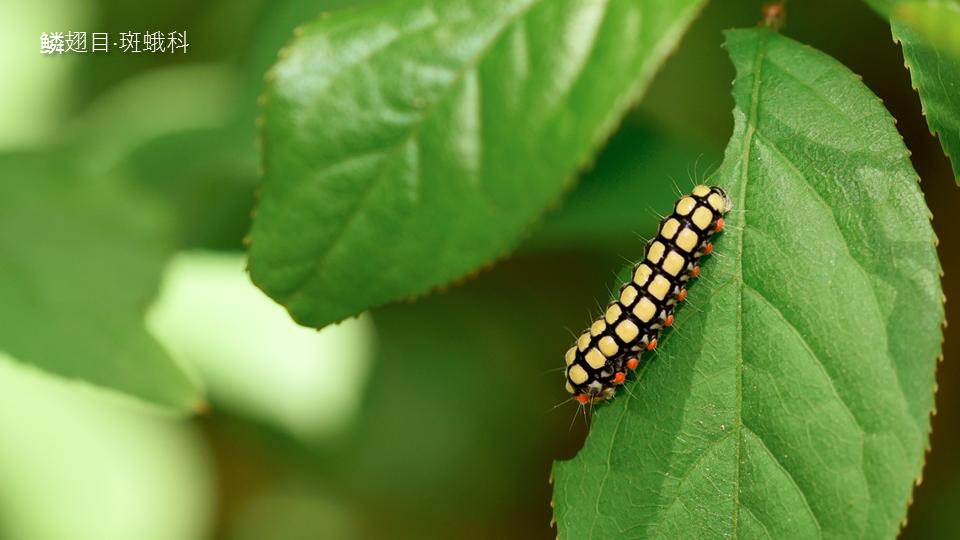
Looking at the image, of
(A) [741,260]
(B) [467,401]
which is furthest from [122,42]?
(A) [741,260]

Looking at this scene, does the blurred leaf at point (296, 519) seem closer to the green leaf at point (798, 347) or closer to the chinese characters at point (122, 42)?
the chinese characters at point (122, 42)

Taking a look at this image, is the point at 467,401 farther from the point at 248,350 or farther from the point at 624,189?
the point at 624,189

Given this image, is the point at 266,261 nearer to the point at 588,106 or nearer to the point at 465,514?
the point at 588,106


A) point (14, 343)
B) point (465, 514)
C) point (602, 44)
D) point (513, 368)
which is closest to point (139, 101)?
point (14, 343)

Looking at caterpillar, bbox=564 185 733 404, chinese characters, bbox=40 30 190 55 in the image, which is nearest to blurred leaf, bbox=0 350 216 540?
chinese characters, bbox=40 30 190 55

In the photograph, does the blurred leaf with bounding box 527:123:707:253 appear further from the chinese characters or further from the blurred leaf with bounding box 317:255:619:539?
the chinese characters
